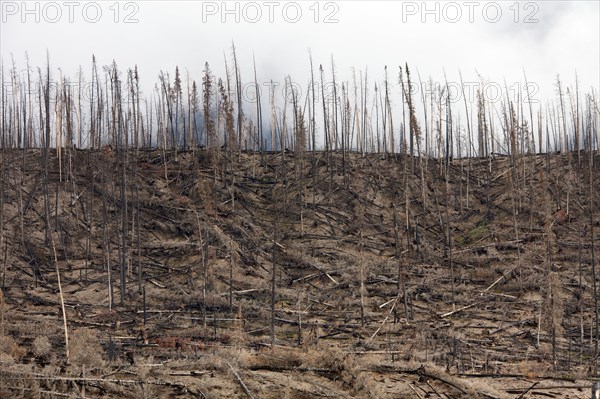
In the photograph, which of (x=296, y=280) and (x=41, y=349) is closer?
(x=41, y=349)

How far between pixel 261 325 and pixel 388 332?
15.5 ft

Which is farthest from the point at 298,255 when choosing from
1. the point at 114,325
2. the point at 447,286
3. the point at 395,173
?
the point at 395,173

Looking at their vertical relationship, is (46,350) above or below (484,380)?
above

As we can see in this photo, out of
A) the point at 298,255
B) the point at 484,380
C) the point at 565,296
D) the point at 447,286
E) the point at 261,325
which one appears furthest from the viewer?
the point at 298,255

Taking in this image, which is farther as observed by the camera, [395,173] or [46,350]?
[395,173]

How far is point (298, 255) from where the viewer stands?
2761cm

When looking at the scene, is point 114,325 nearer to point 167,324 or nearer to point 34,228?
point 167,324

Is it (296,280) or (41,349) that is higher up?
(41,349)

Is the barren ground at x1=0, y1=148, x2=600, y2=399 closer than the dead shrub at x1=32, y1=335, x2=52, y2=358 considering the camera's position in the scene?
Yes

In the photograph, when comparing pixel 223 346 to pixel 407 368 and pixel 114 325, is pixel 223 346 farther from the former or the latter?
pixel 407 368

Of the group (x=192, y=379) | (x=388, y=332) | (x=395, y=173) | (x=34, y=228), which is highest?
(x=395, y=173)

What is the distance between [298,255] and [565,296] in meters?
13.0

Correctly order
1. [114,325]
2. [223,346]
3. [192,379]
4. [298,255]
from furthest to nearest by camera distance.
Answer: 1. [298,255]
2. [114,325]
3. [223,346]
4. [192,379]

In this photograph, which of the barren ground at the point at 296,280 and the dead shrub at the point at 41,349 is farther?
the dead shrub at the point at 41,349
